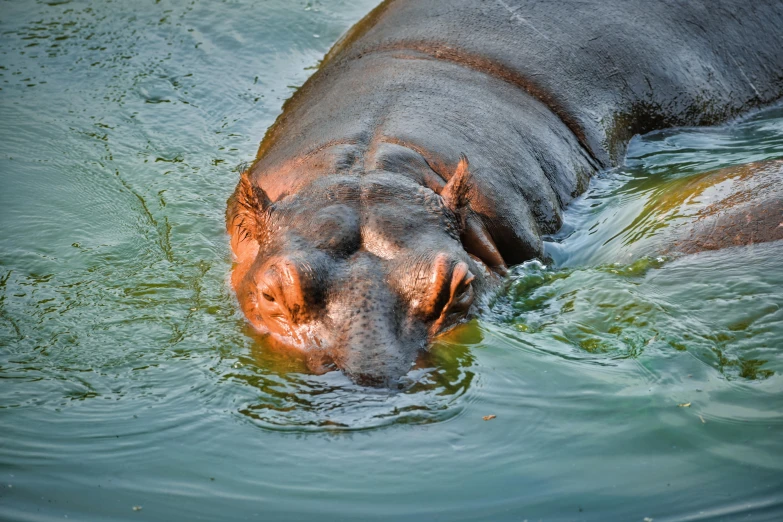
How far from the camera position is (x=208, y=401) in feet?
15.7

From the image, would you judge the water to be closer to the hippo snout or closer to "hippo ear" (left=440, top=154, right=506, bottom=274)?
the hippo snout

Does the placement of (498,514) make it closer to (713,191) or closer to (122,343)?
(122,343)

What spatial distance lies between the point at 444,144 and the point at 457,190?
776 millimetres

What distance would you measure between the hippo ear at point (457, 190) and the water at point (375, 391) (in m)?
0.60

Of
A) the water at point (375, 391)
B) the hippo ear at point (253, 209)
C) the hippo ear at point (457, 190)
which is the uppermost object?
the hippo ear at point (457, 190)

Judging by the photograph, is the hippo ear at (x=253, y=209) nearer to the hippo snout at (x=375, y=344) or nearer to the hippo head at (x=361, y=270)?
the hippo head at (x=361, y=270)

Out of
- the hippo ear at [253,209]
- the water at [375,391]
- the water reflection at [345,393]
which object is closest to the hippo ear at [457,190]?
the water at [375,391]

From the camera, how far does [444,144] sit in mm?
6168

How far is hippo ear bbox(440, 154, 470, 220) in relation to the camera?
5465 mm

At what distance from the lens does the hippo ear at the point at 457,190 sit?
5.46m

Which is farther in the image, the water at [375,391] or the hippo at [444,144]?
the hippo at [444,144]

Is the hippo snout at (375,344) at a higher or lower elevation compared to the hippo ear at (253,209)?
lower

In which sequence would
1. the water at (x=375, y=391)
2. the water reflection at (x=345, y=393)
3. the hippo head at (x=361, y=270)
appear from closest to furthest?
the water at (x=375, y=391) < the water reflection at (x=345, y=393) < the hippo head at (x=361, y=270)

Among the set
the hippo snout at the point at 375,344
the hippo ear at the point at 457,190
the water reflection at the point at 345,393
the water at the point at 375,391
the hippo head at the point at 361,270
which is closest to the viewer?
the water at the point at 375,391
